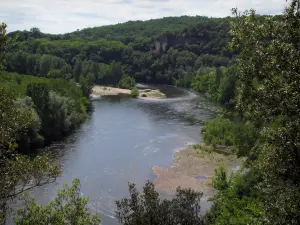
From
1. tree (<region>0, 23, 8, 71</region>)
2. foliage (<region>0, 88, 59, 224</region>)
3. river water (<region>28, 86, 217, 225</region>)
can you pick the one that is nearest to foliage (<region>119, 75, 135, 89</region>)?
river water (<region>28, 86, 217, 225</region>)

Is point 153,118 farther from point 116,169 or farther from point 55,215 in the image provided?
point 55,215

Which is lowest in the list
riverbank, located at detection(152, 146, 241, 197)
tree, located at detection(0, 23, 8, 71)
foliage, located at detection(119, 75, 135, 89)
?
riverbank, located at detection(152, 146, 241, 197)

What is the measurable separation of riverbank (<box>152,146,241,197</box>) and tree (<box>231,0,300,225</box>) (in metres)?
24.1

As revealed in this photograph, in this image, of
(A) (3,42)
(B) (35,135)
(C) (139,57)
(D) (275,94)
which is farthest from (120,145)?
(C) (139,57)

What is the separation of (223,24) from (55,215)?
13062 cm

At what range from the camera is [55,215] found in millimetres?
10094

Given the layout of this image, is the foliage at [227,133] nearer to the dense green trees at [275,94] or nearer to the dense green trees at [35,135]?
the dense green trees at [35,135]

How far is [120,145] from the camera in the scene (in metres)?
47.8

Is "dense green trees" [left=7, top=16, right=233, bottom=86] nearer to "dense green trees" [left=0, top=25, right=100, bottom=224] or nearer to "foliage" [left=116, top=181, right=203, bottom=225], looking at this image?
"dense green trees" [left=0, top=25, right=100, bottom=224]

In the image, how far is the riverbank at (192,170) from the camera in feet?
114

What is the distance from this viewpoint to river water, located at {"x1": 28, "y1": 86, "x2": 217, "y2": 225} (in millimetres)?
33272

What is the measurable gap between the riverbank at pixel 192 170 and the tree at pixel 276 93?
79.0ft

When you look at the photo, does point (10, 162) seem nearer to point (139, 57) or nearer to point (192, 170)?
point (192, 170)

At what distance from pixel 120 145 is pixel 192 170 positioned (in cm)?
1196
